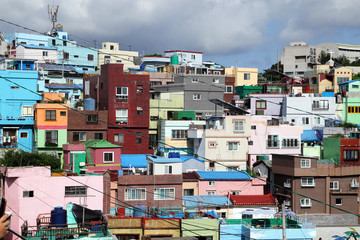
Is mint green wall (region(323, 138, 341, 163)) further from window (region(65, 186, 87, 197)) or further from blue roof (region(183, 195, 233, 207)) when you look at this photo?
window (region(65, 186, 87, 197))

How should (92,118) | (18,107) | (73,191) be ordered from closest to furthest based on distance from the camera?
1. (73,191)
2. (18,107)
3. (92,118)

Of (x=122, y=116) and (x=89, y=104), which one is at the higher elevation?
(x=89, y=104)

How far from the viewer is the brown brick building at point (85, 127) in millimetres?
46406

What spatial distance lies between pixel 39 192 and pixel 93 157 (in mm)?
10100

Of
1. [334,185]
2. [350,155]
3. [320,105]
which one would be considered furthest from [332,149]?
[320,105]

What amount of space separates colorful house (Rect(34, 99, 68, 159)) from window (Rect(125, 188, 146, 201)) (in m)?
9.29

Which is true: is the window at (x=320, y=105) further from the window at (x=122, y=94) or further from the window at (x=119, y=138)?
the window at (x=119, y=138)

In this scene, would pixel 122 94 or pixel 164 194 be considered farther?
pixel 122 94

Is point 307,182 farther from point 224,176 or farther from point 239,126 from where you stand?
point 239,126

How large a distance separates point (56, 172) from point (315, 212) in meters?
20.5

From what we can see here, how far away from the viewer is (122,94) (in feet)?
166

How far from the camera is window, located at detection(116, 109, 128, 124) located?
1974 inches

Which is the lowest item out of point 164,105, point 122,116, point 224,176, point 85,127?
point 224,176

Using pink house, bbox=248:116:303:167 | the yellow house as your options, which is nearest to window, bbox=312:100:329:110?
pink house, bbox=248:116:303:167
